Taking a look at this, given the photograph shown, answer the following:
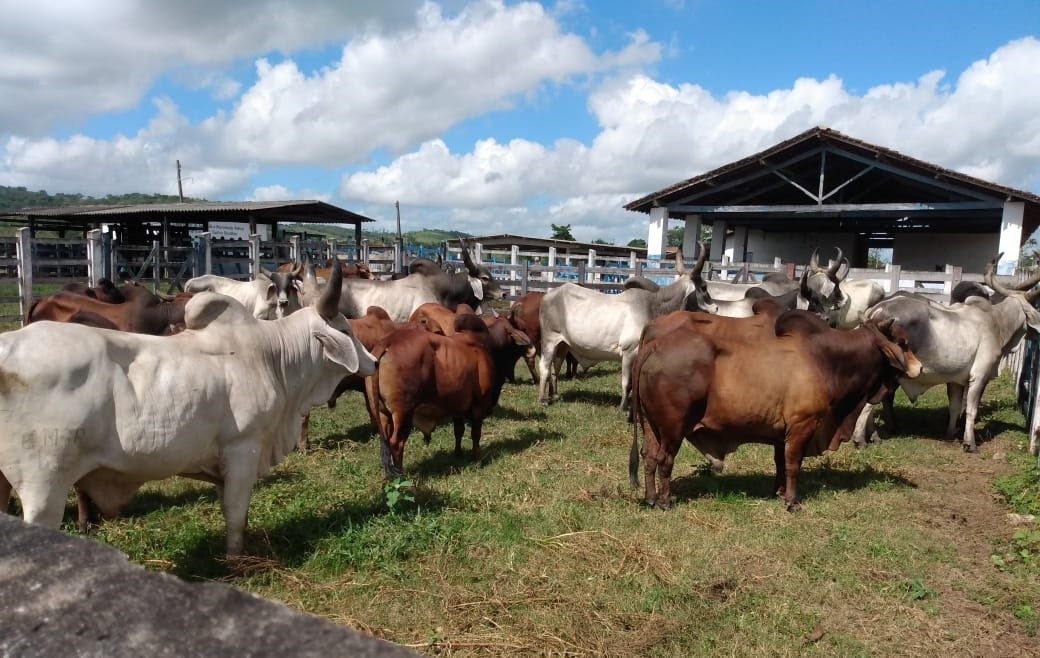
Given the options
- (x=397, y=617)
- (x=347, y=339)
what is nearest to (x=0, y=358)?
(x=347, y=339)

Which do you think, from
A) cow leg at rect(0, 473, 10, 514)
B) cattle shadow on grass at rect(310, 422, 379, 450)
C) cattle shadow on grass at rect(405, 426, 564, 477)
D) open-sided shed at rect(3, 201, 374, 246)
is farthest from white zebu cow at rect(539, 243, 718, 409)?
open-sided shed at rect(3, 201, 374, 246)

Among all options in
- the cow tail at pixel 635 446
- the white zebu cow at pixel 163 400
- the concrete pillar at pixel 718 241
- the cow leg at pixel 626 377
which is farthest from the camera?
the concrete pillar at pixel 718 241

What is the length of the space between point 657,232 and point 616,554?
17.6 meters

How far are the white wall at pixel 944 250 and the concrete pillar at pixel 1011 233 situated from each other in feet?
13.5

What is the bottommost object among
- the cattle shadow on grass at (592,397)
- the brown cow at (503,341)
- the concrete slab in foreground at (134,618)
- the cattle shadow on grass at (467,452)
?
the cattle shadow on grass at (592,397)

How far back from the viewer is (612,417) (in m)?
9.37

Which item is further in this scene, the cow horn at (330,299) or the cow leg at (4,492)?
the cow horn at (330,299)

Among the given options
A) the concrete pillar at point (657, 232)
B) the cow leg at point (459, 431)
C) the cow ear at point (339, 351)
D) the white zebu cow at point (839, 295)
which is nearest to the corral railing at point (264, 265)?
the concrete pillar at point (657, 232)

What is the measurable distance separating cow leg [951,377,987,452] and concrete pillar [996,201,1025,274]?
32.9ft

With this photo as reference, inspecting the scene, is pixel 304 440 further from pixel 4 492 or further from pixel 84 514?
pixel 4 492

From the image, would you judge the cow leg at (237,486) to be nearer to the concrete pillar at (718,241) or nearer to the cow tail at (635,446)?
the cow tail at (635,446)

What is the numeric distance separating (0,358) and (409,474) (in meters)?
3.68

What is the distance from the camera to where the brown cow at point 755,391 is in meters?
5.80

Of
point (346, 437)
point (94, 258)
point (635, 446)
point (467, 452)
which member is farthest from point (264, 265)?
point (635, 446)
